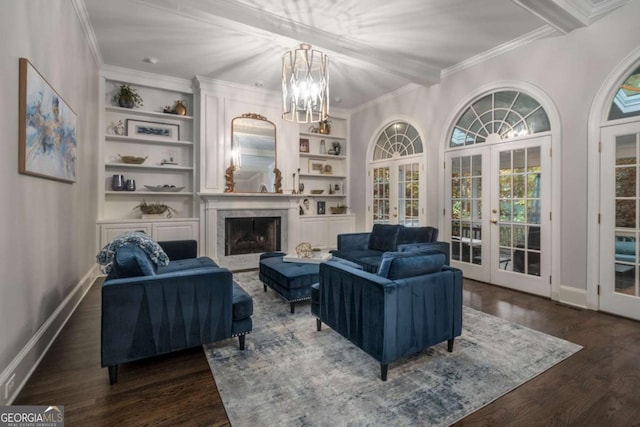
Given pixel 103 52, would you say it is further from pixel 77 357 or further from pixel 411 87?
pixel 411 87

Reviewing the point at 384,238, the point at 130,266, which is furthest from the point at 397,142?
the point at 130,266

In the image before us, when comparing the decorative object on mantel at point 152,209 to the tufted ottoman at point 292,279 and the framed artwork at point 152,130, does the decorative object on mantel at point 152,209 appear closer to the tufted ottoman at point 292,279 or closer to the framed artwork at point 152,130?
the framed artwork at point 152,130

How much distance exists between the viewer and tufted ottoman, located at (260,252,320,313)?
3.28m

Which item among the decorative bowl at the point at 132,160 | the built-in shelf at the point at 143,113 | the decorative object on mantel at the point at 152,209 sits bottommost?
the decorative object on mantel at the point at 152,209

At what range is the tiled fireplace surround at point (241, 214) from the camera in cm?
531

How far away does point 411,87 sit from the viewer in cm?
551

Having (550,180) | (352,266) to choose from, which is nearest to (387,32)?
(550,180)

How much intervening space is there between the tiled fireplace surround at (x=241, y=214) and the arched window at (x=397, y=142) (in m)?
1.99

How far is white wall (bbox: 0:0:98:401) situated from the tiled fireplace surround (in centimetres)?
181

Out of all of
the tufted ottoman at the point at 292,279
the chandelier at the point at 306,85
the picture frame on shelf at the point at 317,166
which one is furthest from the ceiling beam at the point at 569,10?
the picture frame on shelf at the point at 317,166

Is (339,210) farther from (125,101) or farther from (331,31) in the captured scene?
(125,101)

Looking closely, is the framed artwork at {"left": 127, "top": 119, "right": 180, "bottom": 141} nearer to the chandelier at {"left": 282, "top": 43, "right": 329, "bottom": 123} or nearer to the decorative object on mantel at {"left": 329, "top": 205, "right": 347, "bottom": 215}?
the chandelier at {"left": 282, "top": 43, "right": 329, "bottom": 123}

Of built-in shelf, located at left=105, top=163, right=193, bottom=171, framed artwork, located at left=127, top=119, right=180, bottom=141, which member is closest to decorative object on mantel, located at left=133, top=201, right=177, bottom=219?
built-in shelf, located at left=105, top=163, right=193, bottom=171

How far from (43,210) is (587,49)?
5.37 meters
